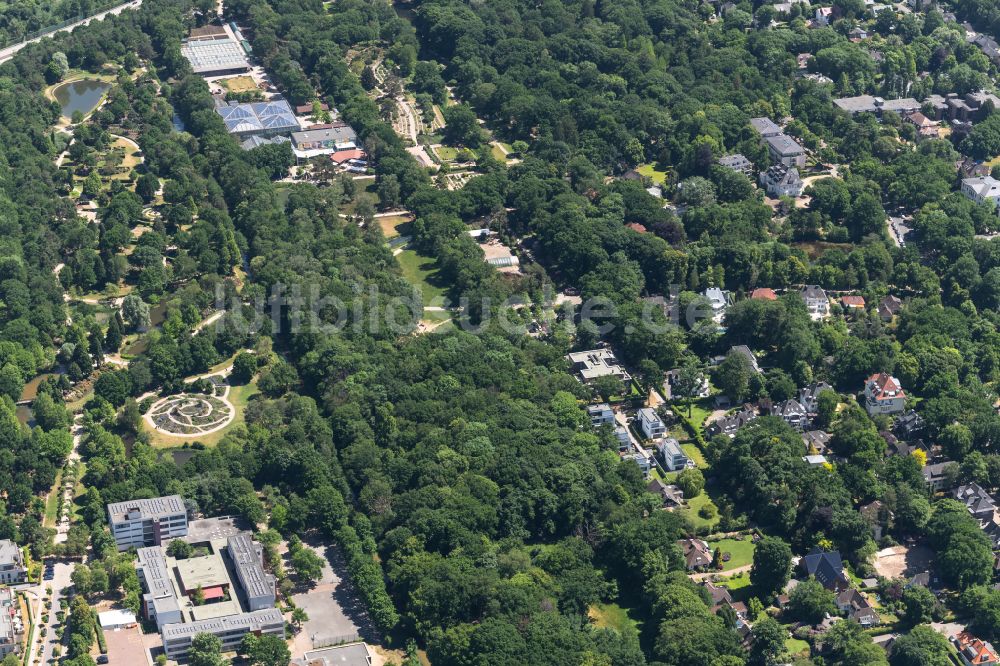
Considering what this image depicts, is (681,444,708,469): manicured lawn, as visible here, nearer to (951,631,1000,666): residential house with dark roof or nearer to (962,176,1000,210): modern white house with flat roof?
(951,631,1000,666): residential house with dark roof

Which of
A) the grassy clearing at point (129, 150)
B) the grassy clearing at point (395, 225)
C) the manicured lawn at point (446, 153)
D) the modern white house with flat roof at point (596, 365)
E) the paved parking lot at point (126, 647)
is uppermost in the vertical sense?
the paved parking lot at point (126, 647)

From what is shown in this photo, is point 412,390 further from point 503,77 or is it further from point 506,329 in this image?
point 503,77

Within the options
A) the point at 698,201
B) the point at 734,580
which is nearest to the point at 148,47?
the point at 698,201

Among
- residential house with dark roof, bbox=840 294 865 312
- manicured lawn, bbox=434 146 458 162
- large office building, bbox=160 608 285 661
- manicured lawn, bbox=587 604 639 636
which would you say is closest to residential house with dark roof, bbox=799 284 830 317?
residential house with dark roof, bbox=840 294 865 312

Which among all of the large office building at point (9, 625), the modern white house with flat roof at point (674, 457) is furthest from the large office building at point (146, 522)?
the modern white house with flat roof at point (674, 457)

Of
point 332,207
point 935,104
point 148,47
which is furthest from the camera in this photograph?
point 148,47

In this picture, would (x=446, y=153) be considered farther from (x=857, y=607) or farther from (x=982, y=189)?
(x=857, y=607)

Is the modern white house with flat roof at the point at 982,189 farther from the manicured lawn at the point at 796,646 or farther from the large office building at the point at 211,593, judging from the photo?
the large office building at the point at 211,593
